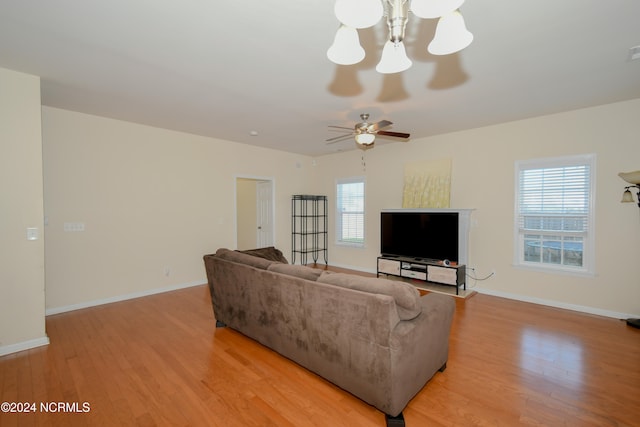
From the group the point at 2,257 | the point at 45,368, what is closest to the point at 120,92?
the point at 2,257

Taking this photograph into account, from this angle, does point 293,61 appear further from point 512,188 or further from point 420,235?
point 512,188

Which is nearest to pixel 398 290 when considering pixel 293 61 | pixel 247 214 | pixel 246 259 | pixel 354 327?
pixel 354 327

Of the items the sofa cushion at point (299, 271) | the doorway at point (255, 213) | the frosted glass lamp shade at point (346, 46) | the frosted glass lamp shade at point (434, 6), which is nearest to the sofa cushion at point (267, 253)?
the sofa cushion at point (299, 271)

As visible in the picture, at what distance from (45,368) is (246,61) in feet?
10.8

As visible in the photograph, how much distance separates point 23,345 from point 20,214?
4.33 feet

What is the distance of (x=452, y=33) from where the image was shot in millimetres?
1323

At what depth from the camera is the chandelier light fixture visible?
1.18 meters

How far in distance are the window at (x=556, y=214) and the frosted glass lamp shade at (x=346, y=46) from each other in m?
4.05

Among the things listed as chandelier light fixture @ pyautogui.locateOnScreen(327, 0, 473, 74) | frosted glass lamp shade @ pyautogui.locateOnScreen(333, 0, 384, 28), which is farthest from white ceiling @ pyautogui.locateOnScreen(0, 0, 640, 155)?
frosted glass lamp shade @ pyautogui.locateOnScreen(333, 0, 384, 28)

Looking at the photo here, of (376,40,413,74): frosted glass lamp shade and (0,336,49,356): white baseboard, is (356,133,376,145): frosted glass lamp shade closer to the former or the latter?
(376,40,413,74): frosted glass lamp shade

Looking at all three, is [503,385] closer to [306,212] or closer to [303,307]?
[303,307]

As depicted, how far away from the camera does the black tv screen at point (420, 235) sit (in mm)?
4809

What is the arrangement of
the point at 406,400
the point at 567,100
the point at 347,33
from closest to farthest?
the point at 347,33 < the point at 406,400 < the point at 567,100

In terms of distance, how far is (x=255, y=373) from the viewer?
2438 mm
